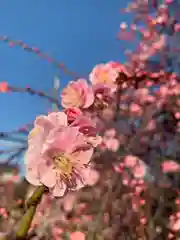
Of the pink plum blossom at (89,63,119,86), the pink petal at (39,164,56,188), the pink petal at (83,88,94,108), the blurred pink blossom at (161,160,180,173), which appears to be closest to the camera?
the pink petal at (39,164,56,188)

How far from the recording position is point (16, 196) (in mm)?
2676

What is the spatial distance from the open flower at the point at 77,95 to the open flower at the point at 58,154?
0.29 meters

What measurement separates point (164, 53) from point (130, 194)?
0.73 m

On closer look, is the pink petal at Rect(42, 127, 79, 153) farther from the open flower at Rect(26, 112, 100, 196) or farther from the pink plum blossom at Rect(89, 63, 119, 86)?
the pink plum blossom at Rect(89, 63, 119, 86)

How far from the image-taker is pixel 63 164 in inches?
23.3

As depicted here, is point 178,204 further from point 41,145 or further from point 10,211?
point 41,145

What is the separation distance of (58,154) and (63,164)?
0.02m

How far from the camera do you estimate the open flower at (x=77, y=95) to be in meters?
0.88

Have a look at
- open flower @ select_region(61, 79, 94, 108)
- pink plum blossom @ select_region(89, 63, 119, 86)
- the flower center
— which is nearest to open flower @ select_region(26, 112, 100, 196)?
the flower center

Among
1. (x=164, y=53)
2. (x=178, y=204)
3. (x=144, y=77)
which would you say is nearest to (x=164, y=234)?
(x=178, y=204)

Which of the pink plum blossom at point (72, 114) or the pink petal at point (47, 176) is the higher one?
the pink plum blossom at point (72, 114)

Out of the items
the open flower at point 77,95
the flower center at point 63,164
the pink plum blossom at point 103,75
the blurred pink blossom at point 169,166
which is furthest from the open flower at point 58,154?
the blurred pink blossom at point 169,166

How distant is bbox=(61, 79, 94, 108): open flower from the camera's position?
2.90 ft

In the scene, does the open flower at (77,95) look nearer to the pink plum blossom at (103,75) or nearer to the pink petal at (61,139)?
the pink plum blossom at (103,75)
